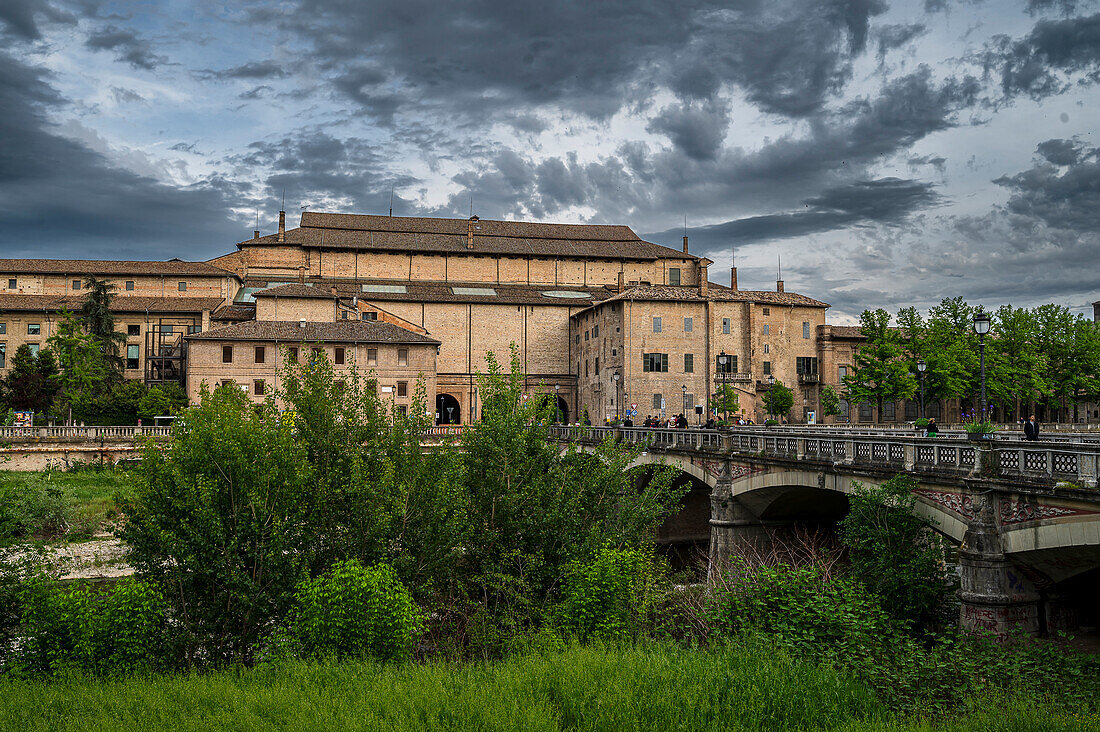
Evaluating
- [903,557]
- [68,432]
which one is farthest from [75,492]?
[903,557]

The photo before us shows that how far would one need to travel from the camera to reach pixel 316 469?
18531 mm

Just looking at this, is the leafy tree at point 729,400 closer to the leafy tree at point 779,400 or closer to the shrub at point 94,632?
the leafy tree at point 779,400

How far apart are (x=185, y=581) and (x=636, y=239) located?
2838 inches

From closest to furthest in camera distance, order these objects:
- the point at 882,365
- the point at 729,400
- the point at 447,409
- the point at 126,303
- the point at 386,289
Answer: the point at 882,365 < the point at 729,400 < the point at 126,303 < the point at 447,409 < the point at 386,289

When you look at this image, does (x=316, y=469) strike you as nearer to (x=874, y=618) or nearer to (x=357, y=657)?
(x=357, y=657)

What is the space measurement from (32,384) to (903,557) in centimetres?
6654

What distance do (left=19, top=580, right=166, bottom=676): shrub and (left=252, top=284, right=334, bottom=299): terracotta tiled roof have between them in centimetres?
4982

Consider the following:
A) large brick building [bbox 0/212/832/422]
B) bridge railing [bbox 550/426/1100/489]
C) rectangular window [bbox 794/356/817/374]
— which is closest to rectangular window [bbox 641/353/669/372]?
large brick building [bbox 0/212/832/422]

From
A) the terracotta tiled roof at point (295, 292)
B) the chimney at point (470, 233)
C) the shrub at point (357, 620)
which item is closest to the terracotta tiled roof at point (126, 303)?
the terracotta tiled roof at point (295, 292)

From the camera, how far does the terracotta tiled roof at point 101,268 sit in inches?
2847

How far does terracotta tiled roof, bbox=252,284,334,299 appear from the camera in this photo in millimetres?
63250

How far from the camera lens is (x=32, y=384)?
204 feet

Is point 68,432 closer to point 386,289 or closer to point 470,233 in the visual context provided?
point 386,289

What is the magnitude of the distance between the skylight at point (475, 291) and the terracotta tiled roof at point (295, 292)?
513 inches
